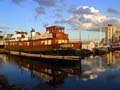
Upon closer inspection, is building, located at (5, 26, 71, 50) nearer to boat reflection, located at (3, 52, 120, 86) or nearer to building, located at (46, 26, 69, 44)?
building, located at (46, 26, 69, 44)

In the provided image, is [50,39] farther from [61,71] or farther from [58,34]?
[61,71]

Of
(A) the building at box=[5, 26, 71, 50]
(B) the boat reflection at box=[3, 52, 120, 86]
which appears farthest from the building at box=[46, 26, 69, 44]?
(B) the boat reflection at box=[3, 52, 120, 86]

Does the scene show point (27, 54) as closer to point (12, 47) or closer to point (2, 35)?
point (12, 47)

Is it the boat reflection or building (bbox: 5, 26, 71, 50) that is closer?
the boat reflection

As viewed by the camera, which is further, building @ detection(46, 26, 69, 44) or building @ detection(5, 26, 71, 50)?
building @ detection(46, 26, 69, 44)

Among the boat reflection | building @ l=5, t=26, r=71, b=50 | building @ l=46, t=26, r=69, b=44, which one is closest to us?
the boat reflection

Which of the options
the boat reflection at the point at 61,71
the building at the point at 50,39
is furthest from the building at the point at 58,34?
the boat reflection at the point at 61,71

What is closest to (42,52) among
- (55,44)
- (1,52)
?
(55,44)

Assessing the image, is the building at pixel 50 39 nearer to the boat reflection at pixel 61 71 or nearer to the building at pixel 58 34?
the building at pixel 58 34

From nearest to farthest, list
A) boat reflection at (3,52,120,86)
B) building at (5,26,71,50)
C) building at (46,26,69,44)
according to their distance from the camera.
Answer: boat reflection at (3,52,120,86), building at (5,26,71,50), building at (46,26,69,44)

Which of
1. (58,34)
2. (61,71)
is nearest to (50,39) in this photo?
(58,34)

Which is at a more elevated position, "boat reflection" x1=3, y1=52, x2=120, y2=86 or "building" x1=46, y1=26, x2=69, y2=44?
"building" x1=46, y1=26, x2=69, y2=44

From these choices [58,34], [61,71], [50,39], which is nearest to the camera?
[61,71]

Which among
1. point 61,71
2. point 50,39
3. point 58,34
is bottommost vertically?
point 61,71
